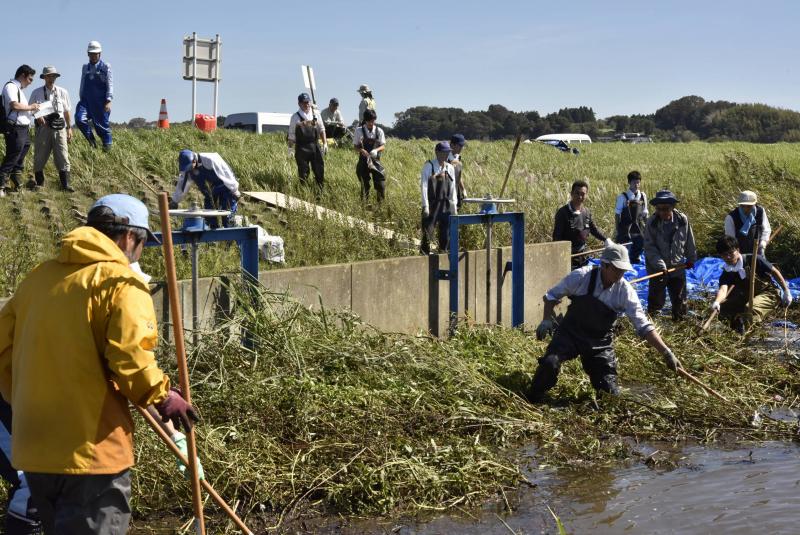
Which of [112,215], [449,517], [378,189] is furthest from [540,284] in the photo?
[112,215]

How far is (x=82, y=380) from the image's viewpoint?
3.70 meters

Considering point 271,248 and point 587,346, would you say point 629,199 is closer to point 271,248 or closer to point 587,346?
point 271,248

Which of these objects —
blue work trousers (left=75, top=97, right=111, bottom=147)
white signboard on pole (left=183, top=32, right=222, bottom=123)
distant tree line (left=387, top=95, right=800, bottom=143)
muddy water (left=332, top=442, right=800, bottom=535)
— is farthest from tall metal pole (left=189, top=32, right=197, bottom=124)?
distant tree line (left=387, top=95, right=800, bottom=143)

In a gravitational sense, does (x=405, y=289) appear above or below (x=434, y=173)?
below

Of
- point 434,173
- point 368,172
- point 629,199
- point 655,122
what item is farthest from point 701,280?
point 655,122

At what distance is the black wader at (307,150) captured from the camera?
15.5 meters

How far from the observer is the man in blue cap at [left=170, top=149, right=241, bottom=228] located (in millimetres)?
11625

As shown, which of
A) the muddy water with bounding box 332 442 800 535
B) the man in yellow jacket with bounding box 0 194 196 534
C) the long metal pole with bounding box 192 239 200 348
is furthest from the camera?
the long metal pole with bounding box 192 239 200 348

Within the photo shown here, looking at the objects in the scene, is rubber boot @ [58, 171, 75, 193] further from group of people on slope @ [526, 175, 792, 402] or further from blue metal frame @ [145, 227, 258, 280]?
group of people on slope @ [526, 175, 792, 402]

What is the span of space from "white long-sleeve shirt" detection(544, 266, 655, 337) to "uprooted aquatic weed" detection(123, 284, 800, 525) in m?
0.68

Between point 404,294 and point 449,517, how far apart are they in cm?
444

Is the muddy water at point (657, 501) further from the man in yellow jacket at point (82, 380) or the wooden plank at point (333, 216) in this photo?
the wooden plank at point (333, 216)

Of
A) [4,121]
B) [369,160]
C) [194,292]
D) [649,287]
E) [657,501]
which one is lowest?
[657,501]

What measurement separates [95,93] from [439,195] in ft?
21.1
